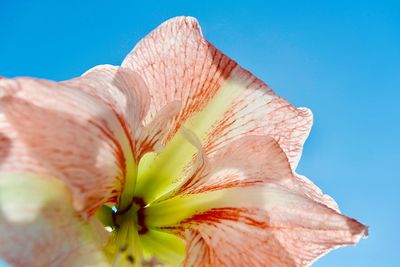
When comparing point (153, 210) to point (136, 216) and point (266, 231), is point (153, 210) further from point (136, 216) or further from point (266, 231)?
point (266, 231)

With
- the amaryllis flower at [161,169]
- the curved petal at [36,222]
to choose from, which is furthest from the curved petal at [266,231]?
the curved petal at [36,222]

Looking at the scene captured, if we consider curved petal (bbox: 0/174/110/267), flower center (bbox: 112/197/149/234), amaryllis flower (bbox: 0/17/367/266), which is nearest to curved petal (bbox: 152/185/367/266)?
amaryllis flower (bbox: 0/17/367/266)

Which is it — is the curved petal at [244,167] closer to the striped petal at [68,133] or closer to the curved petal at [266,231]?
the curved petal at [266,231]

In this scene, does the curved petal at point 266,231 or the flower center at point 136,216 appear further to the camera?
the flower center at point 136,216

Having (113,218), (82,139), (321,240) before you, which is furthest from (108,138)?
(321,240)

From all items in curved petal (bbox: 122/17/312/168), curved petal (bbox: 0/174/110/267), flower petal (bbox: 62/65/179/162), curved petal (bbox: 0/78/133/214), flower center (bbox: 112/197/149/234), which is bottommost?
curved petal (bbox: 0/174/110/267)

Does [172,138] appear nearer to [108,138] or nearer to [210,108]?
[210,108]

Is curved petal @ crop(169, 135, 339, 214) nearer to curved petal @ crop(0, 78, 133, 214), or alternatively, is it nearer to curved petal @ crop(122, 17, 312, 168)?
curved petal @ crop(122, 17, 312, 168)

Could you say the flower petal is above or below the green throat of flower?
above
